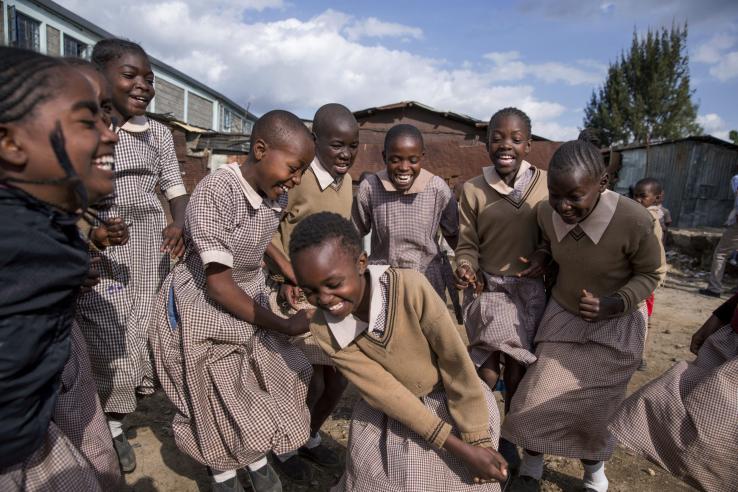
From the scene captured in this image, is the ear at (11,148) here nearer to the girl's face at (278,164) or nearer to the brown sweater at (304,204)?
the girl's face at (278,164)

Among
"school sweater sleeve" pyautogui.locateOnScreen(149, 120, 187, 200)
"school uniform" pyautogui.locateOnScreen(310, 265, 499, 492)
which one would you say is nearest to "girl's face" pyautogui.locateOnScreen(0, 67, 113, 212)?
"school uniform" pyautogui.locateOnScreen(310, 265, 499, 492)

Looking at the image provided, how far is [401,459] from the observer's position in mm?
1950

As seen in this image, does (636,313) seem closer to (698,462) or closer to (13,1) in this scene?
(698,462)

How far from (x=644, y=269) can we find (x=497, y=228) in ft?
2.59

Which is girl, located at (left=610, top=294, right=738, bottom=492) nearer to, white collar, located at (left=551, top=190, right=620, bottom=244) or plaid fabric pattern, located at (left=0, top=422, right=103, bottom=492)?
white collar, located at (left=551, top=190, right=620, bottom=244)

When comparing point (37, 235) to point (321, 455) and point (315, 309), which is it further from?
point (321, 455)

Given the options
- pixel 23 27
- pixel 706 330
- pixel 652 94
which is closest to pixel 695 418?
pixel 706 330

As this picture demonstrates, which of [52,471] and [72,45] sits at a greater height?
[72,45]

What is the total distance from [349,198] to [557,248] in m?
1.28

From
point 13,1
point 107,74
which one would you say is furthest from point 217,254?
point 13,1

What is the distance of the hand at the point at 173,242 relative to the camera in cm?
252

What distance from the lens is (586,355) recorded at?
2494 mm

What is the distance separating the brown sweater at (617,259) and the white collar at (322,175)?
1.28m

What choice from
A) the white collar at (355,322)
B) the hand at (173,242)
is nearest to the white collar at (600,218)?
the white collar at (355,322)
